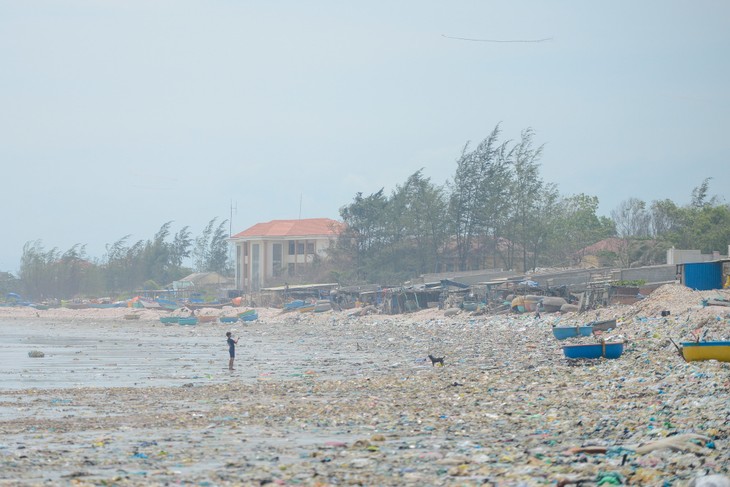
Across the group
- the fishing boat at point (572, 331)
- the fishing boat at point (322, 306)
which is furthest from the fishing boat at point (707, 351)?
the fishing boat at point (322, 306)

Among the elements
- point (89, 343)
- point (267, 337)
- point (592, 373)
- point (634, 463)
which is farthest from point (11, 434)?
point (267, 337)

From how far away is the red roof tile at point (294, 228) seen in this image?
7212 cm

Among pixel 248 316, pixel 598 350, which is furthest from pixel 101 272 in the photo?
pixel 598 350

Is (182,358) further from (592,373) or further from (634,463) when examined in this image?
(634,463)

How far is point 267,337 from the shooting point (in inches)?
1585

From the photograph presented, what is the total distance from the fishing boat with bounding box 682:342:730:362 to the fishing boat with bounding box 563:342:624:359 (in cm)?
282

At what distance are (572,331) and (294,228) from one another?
5014cm

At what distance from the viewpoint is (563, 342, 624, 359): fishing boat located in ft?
63.3

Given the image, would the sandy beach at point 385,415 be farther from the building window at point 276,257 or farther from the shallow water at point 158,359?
the building window at point 276,257

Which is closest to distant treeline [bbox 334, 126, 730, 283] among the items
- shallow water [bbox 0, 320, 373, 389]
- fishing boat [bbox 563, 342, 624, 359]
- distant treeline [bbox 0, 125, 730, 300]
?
distant treeline [bbox 0, 125, 730, 300]

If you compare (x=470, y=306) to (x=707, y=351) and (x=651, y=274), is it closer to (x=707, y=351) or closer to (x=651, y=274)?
(x=651, y=274)

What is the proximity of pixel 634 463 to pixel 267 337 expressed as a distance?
3206 cm

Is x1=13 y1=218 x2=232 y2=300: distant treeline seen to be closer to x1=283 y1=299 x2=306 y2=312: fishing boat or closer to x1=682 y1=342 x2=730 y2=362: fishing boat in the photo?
x1=283 y1=299 x2=306 y2=312: fishing boat

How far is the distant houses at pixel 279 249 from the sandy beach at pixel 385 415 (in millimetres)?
42489
